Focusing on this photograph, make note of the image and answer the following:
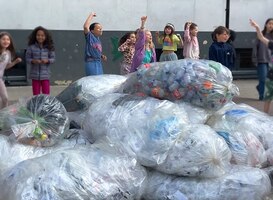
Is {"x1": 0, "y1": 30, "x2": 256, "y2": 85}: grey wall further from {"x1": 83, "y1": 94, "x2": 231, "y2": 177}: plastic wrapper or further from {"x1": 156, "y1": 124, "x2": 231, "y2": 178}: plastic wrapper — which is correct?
{"x1": 156, "y1": 124, "x2": 231, "y2": 178}: plastic wrapper

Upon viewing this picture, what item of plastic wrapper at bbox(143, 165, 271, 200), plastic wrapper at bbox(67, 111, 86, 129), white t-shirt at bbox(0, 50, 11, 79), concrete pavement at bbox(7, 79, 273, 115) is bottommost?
concrete pavement at bbox(7, 79, 273, 115)

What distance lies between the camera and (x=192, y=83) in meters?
5.03

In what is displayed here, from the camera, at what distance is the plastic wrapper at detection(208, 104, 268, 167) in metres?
4.91

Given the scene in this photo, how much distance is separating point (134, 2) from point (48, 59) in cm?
464

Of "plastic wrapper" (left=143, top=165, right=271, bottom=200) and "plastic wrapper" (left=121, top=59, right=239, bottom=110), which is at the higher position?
"plastic wrapper" (left=121, top=59, right=239, bottom=110)

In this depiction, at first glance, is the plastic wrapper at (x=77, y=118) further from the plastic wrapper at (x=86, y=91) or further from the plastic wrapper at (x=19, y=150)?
the plastic wrapper at (x=19, y=150)

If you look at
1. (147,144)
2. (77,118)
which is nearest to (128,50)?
(77,118)

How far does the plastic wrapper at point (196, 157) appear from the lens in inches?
175

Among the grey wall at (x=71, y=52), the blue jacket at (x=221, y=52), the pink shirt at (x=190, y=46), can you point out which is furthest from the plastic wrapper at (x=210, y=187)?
the grey wall at (x=71, y=52)

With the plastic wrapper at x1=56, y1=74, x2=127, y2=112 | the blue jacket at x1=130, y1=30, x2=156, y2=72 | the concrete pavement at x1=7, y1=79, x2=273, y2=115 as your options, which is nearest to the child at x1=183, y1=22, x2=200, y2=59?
the concrete pavement at x1=7, y1=79, x2=273, y2=115

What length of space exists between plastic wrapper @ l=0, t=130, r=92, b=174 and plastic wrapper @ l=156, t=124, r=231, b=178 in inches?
31.3

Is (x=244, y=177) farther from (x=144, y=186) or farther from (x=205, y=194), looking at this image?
(x=144, y=186)

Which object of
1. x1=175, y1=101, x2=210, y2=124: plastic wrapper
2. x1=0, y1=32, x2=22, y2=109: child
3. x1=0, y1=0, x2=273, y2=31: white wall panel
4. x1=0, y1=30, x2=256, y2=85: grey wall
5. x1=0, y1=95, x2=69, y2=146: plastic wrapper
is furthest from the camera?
x1=0, y1=30, x2=256, y2=85: grey wall

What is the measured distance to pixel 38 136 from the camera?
4.83 m
